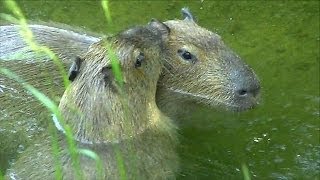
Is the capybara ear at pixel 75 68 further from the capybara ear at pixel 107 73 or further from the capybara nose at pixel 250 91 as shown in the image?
the capybara nose at pixel 250 91

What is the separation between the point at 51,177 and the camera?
14.9 ft

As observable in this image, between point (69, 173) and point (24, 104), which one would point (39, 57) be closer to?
point (24, 104)

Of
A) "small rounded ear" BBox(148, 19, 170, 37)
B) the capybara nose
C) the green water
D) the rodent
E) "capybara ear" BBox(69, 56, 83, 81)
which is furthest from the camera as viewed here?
the green water

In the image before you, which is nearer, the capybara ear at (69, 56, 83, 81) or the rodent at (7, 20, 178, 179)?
the rodent at (7, 20, 178, 179)

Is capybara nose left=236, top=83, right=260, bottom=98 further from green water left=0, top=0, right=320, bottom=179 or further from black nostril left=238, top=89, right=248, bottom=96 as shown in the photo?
green water left=0, top=0, right=320, bottom=179

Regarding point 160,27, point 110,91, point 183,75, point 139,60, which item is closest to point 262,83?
point 183,75

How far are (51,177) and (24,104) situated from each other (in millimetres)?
727

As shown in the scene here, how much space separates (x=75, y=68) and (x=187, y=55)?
704mm

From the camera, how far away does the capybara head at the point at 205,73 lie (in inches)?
197

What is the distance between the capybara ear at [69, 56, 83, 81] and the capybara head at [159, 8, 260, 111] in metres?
0.57

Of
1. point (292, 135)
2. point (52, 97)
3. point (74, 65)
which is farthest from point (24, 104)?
point (292, 135)

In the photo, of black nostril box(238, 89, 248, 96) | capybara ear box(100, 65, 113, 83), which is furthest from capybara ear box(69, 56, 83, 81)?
black nostril box(238, 89, 248, 96)

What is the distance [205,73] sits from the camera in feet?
16.7

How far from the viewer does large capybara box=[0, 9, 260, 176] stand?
5.02 metres
